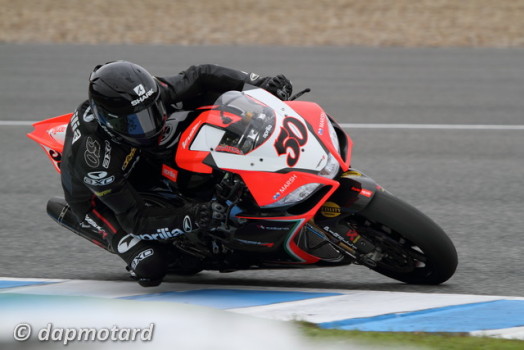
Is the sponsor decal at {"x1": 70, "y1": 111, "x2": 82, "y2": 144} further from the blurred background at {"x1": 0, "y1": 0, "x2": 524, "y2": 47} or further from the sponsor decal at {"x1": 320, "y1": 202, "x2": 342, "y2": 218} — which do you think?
the blurred background at {"x1": 0, "y1": 0, "x2": 524, "y2": 47}

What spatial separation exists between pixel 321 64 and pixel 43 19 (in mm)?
6045

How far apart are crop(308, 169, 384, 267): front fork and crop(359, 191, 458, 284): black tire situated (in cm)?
5

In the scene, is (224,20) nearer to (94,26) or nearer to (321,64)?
(94,26)

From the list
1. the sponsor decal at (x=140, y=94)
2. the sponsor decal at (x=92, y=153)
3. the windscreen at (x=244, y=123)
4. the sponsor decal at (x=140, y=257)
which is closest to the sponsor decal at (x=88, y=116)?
the sponsor decal at (x=92, y=153)

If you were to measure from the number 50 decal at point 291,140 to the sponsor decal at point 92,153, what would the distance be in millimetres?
932

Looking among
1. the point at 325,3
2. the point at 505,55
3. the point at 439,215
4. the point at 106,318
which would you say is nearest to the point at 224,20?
the point at 325,3

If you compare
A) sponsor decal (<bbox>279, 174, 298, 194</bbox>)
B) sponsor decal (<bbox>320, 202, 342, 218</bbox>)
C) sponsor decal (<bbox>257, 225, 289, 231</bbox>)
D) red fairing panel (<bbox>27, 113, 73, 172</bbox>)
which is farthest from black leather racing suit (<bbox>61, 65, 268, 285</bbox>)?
sponsor decal (<bbox>320, 202, 342, 218</bbox>)

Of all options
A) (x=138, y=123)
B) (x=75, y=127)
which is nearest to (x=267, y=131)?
(x=138, y=123)

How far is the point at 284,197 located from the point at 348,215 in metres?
0.40

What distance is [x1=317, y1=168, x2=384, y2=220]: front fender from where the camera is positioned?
4.47 meters

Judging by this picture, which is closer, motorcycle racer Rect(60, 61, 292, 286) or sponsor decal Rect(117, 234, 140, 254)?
motorcycle racer Rect(60, 61, 292, 286)

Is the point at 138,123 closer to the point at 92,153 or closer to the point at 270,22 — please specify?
the point at 92,153

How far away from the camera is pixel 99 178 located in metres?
4.57

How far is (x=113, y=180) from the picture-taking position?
4574 millimetres
